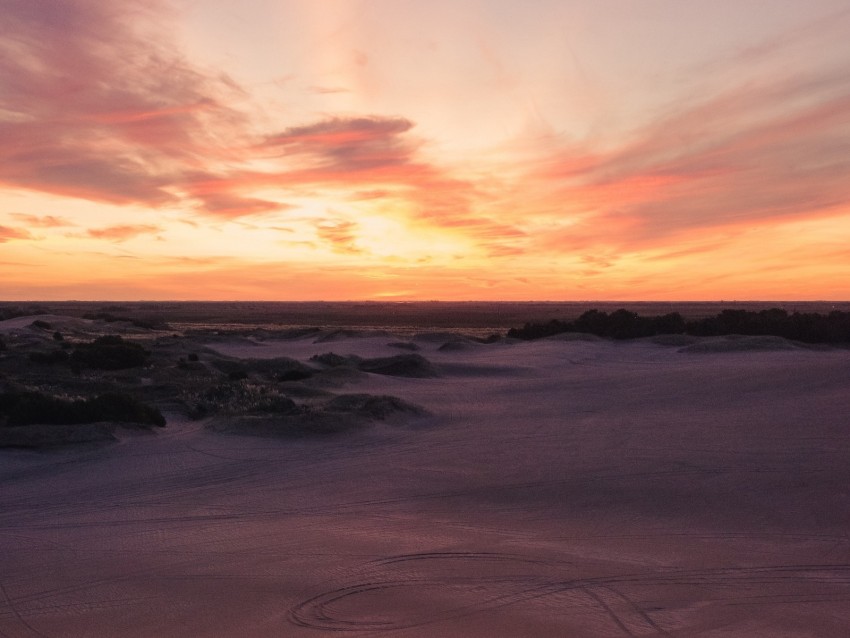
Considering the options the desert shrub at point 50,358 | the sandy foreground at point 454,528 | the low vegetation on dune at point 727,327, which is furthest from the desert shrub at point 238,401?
the low vegetation on dune at point 727,327

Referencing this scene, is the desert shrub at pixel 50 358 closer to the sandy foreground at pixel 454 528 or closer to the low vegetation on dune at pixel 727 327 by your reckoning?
the sandy foreground at pixel 454 528

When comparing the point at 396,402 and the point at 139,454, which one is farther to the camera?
the point at 396,402

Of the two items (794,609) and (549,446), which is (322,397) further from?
(794,609)

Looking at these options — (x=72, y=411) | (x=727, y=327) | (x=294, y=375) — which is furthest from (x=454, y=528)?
(x=727, y=327)

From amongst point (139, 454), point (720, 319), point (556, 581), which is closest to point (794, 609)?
point (556, 581)

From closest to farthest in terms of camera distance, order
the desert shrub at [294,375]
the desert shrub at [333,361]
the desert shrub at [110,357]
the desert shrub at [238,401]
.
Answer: the desert shrub at [238,401]
the desert shrub at [294,375]
the desert shrub at [110,357]
the desert shrub at [333,361]

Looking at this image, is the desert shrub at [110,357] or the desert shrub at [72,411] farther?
the desert shrub at [110,357]

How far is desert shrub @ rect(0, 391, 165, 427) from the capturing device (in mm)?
15328

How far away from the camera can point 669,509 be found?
9.52 meters

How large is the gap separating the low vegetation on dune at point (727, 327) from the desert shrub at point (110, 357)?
21086 mm

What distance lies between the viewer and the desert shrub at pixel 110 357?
2769 cm

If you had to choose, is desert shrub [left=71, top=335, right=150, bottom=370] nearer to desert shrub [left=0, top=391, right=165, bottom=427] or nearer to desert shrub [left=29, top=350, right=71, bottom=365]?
desert shrub [left=29, top=350, right=71, bottom=365]

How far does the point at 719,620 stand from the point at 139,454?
34.4 ft

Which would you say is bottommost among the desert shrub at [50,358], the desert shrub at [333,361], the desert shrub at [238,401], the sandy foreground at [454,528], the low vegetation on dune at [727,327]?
the sandy foreground at [454,528]
